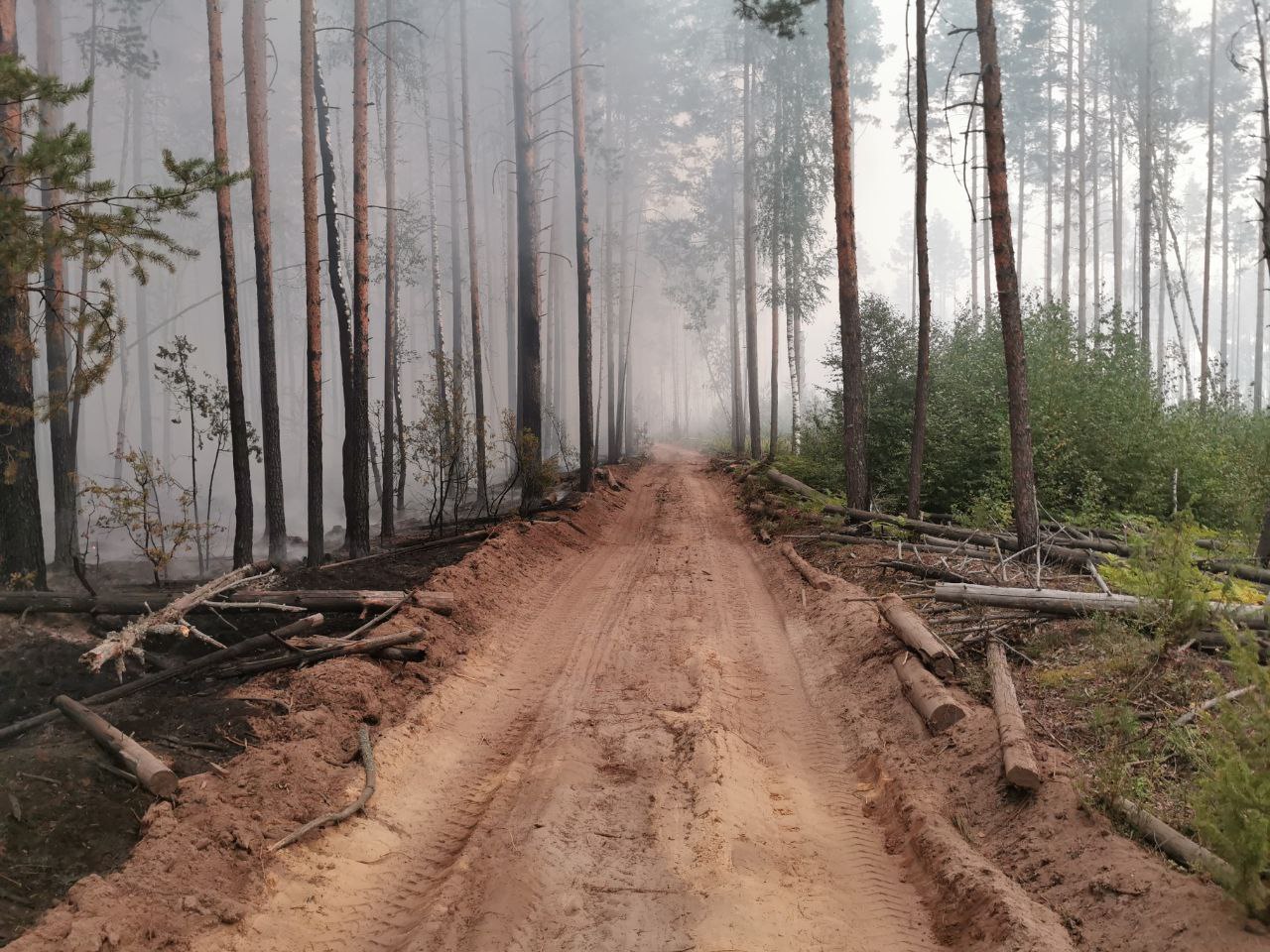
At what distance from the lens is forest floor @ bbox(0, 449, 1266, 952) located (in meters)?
3.52

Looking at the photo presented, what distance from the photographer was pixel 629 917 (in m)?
3.68

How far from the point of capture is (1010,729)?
4777mm

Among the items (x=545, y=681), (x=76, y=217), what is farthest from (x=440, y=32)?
(x=545, y=681)

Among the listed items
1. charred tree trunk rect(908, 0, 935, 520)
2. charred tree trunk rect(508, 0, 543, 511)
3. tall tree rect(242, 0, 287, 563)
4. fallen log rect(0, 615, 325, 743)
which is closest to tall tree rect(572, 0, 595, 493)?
charred tree trunk rect(508, 0, 543, 511)

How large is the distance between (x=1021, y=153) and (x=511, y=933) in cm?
3812

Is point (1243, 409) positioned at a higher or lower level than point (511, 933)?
higher

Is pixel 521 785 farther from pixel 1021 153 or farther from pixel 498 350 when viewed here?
pixel 498 350

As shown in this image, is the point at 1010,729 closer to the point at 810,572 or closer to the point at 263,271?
the point at 810,572

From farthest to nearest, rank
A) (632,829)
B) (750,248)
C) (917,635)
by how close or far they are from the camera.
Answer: (750,248), (917,635), (632,829)

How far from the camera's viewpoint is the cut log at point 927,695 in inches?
213

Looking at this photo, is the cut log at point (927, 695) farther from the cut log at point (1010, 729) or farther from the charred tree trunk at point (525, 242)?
the charred tree trunk at point (525, 242)

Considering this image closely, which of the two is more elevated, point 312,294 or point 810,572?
point 312,294

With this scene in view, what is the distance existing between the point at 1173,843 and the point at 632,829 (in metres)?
2.73

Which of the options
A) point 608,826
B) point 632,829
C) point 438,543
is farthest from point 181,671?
point 438,543
